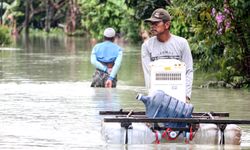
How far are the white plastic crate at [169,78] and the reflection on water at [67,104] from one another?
2.22ft

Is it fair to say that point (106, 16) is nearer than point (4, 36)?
No

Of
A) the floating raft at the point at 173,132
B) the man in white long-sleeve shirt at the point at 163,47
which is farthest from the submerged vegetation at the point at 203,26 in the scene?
the floating raft at the point at 173,132

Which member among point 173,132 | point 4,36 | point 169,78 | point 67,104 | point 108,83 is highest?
point 169,78

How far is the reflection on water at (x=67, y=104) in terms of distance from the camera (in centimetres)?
1100

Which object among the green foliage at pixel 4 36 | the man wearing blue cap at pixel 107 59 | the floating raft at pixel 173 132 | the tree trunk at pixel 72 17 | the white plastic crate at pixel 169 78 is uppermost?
the white plastic crate at pixel 169 78

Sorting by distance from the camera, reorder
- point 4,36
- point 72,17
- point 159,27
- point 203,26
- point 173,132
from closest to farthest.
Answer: point 173,132
point 159,27
point 203,26
point 4,36
point 72,17

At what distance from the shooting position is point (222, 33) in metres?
17.9

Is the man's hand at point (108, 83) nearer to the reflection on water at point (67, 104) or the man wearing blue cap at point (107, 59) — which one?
the man wearing blue cap at point (107, 59)

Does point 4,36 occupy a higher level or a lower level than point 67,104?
lower

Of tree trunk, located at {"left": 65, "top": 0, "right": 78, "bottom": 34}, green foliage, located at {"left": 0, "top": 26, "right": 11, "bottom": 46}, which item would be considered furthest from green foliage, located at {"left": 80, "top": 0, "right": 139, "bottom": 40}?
tree trunk, located at {"left": 65, "top": 0, "right": 78, "bottom": 34}

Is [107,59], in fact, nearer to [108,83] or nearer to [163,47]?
[108,83]

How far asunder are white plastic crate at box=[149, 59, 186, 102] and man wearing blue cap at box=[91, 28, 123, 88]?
7353 mm

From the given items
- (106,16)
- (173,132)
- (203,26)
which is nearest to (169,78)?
(173,132)

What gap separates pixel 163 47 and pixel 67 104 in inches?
183
